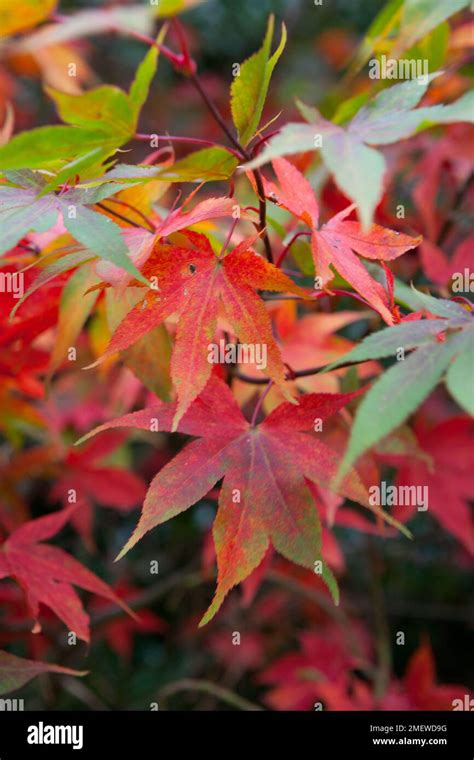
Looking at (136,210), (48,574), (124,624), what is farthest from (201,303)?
(124,624)

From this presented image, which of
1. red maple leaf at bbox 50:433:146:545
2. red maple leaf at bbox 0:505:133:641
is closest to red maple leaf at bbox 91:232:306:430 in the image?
red maple leaf at bbox 0:505:133:641

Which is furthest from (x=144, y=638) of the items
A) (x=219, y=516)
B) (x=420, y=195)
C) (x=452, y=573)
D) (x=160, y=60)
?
(x=160, y=60)

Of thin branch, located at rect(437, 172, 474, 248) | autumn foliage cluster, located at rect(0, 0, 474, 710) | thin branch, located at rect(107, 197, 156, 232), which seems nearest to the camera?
autumn foliage cluster, located at rect(0, 0, 474, 710)

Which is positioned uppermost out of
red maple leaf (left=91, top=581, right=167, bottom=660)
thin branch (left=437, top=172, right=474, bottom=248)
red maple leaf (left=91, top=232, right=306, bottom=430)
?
thin branch (left=437, top=172, right=474, bottom=248)

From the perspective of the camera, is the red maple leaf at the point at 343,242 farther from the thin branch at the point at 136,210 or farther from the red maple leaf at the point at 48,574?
the red maple leaf at the point at 48,574

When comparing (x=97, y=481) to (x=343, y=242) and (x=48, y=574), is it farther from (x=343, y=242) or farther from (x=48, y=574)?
(x=343, y=242)

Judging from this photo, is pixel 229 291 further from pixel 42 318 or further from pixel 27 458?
pixel 27 458

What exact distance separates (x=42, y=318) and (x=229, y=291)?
26 centimetres

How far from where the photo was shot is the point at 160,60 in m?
2.34

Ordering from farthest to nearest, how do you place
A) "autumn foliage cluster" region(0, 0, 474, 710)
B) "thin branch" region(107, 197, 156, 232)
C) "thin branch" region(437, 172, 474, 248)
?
"thin branch" region(437, 172, 474, 248), "thin branch" region(107, 197, 156, 232), "autumn foliage cluster" region(0, 0, 474, 710)

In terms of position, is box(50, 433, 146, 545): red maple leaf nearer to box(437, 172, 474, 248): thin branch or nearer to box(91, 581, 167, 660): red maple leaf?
box(91, 581, 167, 660): red maple leaf

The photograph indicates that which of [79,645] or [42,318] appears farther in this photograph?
[79,645]

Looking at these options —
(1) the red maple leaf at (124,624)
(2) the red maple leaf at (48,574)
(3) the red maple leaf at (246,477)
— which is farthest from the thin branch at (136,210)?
(1) the red maple leaf at (124,624)

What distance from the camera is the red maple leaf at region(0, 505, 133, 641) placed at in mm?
720
